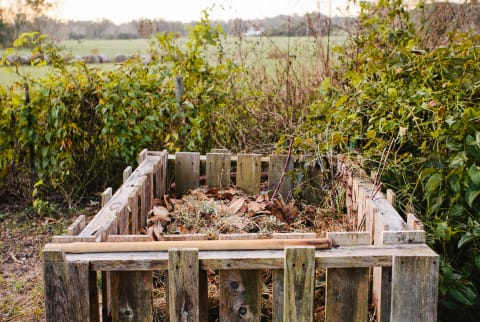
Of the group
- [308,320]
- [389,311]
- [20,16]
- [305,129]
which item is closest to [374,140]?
[305,129]

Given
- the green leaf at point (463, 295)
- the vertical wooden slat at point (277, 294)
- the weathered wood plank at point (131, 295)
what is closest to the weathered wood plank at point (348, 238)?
the vertical wooden slat at point (277, 294)

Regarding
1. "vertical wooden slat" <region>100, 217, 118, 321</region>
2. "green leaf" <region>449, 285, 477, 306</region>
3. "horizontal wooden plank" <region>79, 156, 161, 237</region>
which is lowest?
"green leaf" <region>449, 285, 477, 306</region>

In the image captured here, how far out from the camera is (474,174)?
2.69m

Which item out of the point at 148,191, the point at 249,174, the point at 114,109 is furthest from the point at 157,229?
the point at 114,109

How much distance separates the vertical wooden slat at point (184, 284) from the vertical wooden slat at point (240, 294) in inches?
4.7

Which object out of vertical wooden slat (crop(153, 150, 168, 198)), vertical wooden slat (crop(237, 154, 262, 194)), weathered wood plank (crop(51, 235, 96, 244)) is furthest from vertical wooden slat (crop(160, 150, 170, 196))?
weathered wood plank (crop(51, 235, 96, 244))

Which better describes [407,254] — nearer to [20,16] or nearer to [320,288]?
[320,288]

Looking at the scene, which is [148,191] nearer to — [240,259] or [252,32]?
[240,259]

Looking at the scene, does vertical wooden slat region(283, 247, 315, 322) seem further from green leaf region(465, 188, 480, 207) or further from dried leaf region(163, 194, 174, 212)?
dried leaf region(163, 194, 174, 212)

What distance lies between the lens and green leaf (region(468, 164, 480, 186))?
268 cm

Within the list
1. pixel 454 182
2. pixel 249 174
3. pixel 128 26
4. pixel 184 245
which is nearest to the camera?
pixel 184 245

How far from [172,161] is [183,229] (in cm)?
93

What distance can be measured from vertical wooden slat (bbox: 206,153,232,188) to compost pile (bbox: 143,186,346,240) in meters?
0.14

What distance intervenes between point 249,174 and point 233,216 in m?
0.64
